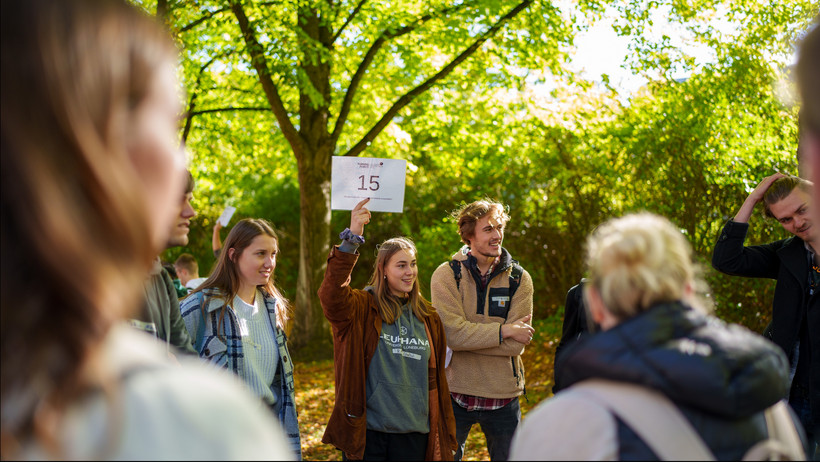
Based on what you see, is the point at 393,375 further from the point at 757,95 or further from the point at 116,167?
the point at 757,95

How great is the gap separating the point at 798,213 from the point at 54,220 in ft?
15.1

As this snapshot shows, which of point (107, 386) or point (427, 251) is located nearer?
point (107, 386)

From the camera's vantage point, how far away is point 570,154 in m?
10.4

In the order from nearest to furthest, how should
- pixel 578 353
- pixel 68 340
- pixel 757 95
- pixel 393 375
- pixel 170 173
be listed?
1. pixel 68 340
2. pixel 170 173
3. pixel 578 353
4. pixel 393 375
5. pixel 757 95

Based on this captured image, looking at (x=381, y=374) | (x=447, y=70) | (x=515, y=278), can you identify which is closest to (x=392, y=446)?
(x=381, y=374)

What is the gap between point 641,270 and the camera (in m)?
1.85

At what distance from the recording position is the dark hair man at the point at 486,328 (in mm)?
5188

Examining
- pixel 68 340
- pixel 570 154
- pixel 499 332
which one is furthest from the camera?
pixel 570 154

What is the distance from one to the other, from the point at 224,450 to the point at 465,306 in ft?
15.1

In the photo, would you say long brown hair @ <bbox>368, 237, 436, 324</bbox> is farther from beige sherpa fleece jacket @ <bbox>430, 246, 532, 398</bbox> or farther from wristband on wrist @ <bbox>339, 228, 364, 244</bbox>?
wristband on wrist @ <bbox>339, 228, 364, 244</bbox>

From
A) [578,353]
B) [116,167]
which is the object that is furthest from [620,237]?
[116,167]

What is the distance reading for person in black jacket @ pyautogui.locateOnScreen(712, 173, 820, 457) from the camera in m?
4.07

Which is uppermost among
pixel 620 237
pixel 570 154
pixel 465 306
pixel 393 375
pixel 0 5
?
pixel 570 154

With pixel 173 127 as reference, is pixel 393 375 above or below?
below
